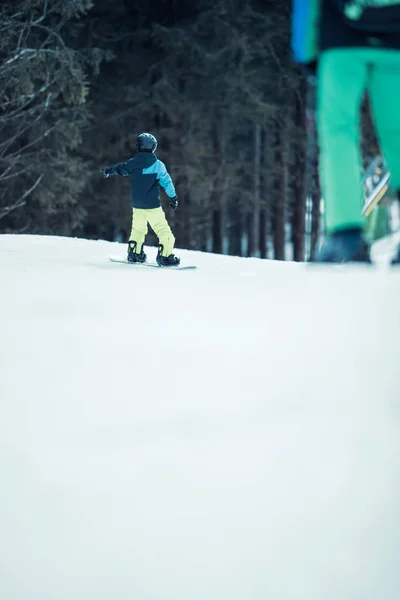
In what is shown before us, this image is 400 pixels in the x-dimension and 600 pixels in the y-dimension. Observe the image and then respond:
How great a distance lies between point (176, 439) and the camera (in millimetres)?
1548

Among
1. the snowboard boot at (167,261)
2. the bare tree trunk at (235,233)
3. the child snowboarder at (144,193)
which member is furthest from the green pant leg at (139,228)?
the bare tree trunk at (235,233)

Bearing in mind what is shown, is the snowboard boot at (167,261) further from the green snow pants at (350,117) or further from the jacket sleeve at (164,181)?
the green snow pants at (350,117)

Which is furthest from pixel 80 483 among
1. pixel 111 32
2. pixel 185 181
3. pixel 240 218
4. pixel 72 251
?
pixel 240 218

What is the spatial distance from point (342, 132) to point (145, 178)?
285cm

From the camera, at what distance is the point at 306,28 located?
2.38 m

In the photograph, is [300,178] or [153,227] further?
[300,178]

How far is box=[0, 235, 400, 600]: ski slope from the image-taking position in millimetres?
1342

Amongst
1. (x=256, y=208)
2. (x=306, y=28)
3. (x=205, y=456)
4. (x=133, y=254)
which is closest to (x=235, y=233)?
(x=256, y=208)

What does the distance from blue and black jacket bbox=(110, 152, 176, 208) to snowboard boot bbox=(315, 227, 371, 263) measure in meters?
2.79

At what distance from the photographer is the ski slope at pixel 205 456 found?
52.8 inches

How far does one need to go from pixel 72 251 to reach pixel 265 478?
12.8 feet

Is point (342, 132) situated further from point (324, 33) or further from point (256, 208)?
point (256, 208)

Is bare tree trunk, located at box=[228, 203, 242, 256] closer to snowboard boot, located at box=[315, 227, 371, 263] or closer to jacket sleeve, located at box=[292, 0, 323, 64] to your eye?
jacket sleeve, located at box=[292, 0, 323, 64]

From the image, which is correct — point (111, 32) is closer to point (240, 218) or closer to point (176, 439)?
point (240, 218)
